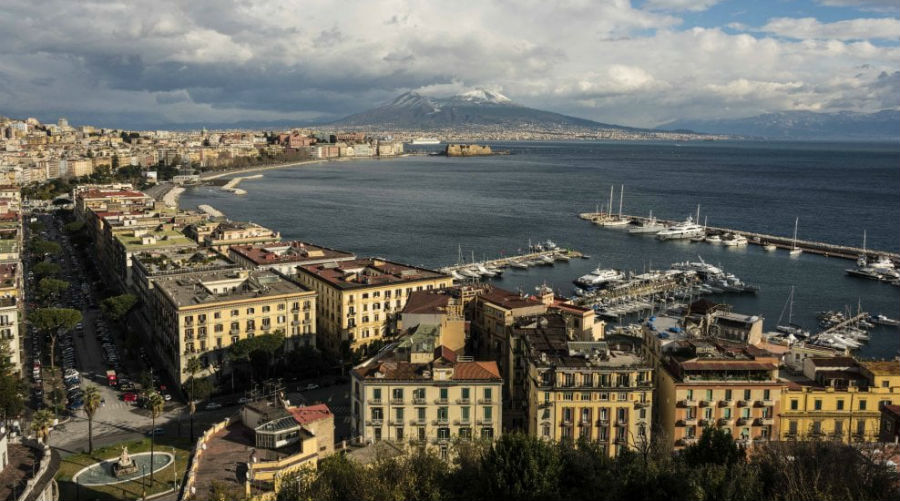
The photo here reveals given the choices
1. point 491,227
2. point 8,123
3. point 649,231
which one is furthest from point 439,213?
point 8,123

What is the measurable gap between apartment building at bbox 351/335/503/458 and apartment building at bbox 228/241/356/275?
21071mm

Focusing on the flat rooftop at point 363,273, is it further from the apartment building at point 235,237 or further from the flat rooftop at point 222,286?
the apartment building at point 235,237

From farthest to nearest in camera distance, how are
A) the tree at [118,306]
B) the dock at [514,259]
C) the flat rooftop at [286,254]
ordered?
the dock at [514,259]
the flat rooftop at [286,254]
the tree at [118,306]

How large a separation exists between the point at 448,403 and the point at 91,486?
10.9m

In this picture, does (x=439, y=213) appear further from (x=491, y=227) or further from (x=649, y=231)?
(x=649, y=231)

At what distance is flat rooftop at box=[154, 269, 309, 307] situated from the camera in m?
33.2

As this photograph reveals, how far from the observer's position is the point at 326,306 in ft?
122

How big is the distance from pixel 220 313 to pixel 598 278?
115 ft

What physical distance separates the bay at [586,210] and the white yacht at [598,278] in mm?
1624

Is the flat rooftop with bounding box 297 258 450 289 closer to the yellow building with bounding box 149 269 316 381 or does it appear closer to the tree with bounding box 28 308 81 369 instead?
the yellow building with bounding box 149 269 316 381

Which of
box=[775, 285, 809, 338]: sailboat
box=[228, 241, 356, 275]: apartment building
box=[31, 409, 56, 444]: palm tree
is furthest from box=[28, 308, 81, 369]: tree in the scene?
box=[775, 285, 809, 338]: sailboat

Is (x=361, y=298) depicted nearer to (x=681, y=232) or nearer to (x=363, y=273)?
(x=363, y=273)

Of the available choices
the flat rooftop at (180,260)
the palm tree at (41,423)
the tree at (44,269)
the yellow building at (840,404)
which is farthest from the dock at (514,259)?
the palm tree at (41,423)

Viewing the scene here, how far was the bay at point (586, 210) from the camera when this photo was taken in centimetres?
6159
